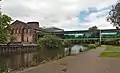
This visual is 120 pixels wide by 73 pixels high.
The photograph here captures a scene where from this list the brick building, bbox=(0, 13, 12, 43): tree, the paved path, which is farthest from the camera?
the brick building

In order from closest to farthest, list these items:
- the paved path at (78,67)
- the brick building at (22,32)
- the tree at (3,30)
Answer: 1. the paved path at (78,67)
2. the tree at (3,30)
3. the brick building at (22,32)

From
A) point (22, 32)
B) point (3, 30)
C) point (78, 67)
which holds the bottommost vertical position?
point (78, 67)

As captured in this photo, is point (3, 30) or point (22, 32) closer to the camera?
point (3, 30)

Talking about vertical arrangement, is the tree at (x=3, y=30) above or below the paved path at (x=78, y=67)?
above

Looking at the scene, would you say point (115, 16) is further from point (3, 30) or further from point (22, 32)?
point (22, 32)

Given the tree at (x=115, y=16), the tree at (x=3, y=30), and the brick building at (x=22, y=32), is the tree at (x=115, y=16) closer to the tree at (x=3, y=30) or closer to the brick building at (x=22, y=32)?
the tree at (x=3, y=30)

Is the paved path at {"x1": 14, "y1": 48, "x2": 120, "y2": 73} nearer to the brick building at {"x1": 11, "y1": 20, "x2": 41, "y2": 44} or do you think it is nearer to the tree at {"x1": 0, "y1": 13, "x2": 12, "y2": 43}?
the tree at {"x1": 0, "y1": 13, "x2": 12, "y2": 43}

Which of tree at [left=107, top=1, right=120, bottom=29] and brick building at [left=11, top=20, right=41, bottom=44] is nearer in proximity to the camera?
tree at [left=107, top=1, right=120, bottom=29]

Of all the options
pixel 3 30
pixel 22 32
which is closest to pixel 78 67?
pixel 3 30

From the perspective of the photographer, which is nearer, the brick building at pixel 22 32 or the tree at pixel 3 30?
the tree at pixel 3 30

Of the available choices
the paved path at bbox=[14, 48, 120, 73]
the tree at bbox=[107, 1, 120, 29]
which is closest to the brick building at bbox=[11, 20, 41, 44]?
the tree at bbox=[107, 1, 120, 29]

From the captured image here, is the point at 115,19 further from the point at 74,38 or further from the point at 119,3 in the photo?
the point at 74,38

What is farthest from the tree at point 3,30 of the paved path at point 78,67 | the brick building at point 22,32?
the brick building at point 22,32

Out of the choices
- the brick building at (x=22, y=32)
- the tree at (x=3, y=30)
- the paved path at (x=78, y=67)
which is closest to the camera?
the paved path at (x=78, y=67)
